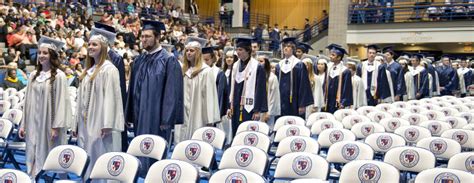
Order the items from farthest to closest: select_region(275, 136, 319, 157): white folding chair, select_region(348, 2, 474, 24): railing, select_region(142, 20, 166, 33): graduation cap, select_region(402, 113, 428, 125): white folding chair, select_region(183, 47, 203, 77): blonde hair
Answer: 1. select_region(348, 2, 474, 24): railing
2. select_region(402, 113, 428, 125): white folding chair
3. select_region(183, 47, 203, 77): blonde hair
4. select_region(142, 20, 166, 33): graduation cap
5. select_region(275, 136, 319, 157): white folding chair

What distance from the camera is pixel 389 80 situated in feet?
45.3

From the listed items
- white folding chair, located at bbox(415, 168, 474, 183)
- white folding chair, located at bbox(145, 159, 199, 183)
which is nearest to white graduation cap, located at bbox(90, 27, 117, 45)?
white folding chair, located at bbox(145, 159, 199, 183)

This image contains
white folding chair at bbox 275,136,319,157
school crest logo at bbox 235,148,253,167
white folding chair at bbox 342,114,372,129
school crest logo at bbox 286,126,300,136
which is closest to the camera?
school crest logo at bbox 235,148,253,167

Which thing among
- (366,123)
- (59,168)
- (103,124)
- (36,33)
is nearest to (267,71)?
(366,123)

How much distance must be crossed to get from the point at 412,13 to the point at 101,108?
21.7 m

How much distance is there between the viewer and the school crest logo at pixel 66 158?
16.8 ft

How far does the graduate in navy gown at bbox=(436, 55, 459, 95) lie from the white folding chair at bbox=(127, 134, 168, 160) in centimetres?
1500

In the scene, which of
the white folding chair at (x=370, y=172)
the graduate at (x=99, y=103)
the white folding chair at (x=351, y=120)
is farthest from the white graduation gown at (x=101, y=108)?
the white folding chair at (x=351, y=120)

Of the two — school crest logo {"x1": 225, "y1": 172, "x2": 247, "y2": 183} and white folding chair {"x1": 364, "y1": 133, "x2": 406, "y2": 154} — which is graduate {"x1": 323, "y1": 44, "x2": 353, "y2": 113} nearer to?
white folding chair {"x1": 364, "y1": 133, "x2": 406, "y2": 154}

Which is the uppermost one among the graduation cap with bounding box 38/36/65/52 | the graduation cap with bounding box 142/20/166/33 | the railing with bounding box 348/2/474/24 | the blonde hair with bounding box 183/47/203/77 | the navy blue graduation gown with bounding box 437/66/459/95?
the railing with bounding box 348/2/474/24

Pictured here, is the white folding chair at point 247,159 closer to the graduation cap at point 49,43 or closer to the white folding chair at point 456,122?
the graduation cap at point 49,43

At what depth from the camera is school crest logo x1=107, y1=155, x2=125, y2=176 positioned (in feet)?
15.9

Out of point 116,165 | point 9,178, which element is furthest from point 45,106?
point 9,178

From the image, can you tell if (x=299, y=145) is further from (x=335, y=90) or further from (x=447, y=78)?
(x=447, y=78)
